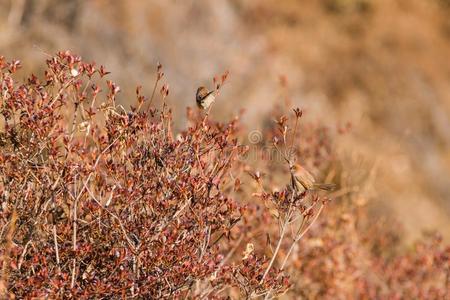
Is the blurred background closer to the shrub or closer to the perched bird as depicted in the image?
the perched bird

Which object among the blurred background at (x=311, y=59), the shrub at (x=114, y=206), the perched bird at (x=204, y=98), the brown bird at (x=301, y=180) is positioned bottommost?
the shrub at (x=114, y=206)

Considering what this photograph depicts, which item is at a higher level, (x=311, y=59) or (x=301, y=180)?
Answer: (x=311, y=59)

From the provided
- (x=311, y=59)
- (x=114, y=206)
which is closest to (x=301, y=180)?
(x=114, y=206)

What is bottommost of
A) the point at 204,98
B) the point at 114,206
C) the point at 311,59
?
the point at 114,206

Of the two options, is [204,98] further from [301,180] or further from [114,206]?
[114,206]

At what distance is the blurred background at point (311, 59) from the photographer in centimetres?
1143

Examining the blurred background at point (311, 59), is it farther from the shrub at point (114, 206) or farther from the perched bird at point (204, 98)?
the shrub at point (114, 206)

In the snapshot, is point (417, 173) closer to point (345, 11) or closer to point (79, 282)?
point (345, 11)

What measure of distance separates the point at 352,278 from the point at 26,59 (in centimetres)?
654

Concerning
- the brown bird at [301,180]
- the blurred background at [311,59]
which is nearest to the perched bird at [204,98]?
the brown bird at [301,180]

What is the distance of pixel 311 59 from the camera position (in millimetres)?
14648

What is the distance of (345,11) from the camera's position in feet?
52.5

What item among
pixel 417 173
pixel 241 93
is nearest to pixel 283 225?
Answer: pixel 241 93

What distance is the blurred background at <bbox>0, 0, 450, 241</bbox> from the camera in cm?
1143
